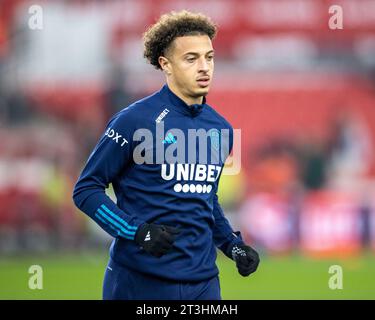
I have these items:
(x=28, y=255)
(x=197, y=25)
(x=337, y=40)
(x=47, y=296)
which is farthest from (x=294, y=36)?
(x=197, y=25)

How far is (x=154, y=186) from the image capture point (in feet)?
16.5

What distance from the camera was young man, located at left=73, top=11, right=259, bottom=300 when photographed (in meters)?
4.98

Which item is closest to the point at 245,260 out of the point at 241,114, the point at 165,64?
the point at 165,64

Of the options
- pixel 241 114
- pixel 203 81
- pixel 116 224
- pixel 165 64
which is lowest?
pixel 116 224

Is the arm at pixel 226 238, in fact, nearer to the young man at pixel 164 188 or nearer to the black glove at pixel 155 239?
the young man at pixel 164 188

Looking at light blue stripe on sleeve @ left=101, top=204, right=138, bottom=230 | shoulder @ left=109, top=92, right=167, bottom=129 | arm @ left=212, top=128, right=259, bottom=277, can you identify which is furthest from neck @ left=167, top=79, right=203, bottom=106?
light blue stripe on sleeve @ left=101, top=204, right=138, bottom=230

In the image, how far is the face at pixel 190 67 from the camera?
16.8 ft

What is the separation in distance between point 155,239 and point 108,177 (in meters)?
0.46

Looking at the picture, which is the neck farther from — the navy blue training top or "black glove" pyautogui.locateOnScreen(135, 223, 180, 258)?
"black glove" pyautogui.locateOnScreen(135, 223, 180, 258)

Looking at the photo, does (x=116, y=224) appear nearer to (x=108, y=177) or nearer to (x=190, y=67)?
(x=108, y=177)

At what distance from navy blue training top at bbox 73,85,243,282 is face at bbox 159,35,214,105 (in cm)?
8

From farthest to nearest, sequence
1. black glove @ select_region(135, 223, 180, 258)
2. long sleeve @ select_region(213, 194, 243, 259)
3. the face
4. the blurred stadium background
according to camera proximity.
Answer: the blurred stadium background, long sleeve @ select_region(213, 194, 243, 259), the face, black glove @ select_region(135, 223, 180, 258)

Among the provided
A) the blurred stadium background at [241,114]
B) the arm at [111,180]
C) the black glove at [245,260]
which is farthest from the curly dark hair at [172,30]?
the blurred stadium background at [241,114]

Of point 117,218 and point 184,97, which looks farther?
point 184,97
